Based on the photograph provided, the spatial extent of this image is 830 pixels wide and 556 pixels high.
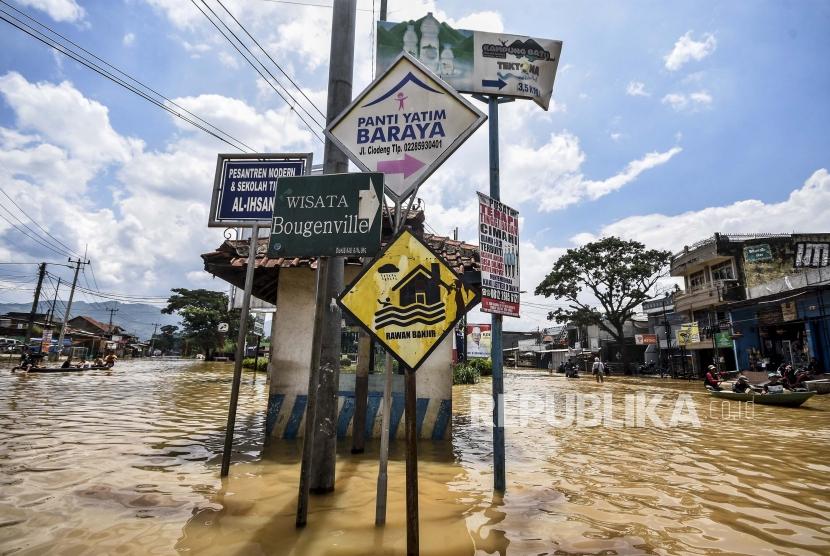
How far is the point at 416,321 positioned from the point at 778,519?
413cm

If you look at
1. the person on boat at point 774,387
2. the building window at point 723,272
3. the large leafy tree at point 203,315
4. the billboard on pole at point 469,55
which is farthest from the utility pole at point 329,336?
the large leafy tree at point 203,315

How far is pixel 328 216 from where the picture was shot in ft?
12.4

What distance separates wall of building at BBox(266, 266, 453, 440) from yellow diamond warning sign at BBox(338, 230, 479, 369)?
4534 mm

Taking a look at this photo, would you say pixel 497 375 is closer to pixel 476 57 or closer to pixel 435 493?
pixel 435 493

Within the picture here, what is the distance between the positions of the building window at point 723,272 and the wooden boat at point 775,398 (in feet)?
60.5

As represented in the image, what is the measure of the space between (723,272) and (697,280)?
11.0 feet

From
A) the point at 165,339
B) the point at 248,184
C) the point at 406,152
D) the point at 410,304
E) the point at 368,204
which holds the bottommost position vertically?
the point at 410,304

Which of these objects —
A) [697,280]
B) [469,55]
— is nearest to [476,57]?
[469,55]

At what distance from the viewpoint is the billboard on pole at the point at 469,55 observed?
215 inches

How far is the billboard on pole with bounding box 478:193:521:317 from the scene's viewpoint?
15.5 feet

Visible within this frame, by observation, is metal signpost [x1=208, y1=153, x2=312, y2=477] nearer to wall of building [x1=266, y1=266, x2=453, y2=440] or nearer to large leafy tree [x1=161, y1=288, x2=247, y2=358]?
wall of building [x1=266, y1=266, x2=453, y2=440]

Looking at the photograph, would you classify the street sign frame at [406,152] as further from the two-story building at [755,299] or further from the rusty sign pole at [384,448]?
the two-story building at [755,299]

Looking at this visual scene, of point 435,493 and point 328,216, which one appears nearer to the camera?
point 328,216

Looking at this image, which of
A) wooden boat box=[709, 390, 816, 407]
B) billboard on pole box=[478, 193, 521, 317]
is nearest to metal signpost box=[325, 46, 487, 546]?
billboard on pole box=[478, 193, 521, 317]
